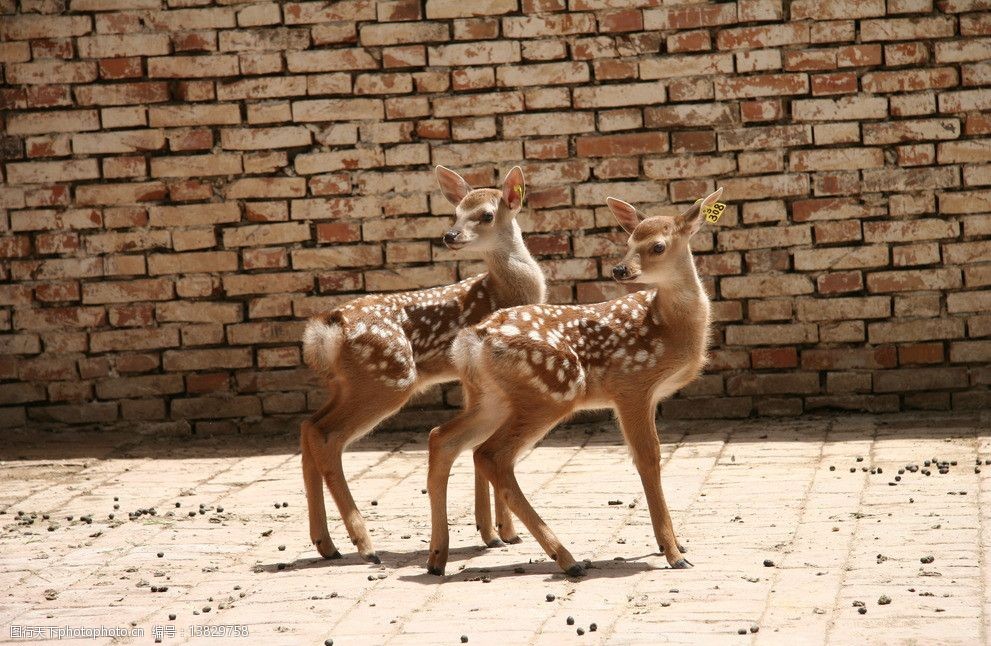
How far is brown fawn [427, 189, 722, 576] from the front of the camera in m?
5.35

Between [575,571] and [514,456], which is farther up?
[514,456]

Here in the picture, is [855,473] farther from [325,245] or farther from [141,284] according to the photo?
[141,284]

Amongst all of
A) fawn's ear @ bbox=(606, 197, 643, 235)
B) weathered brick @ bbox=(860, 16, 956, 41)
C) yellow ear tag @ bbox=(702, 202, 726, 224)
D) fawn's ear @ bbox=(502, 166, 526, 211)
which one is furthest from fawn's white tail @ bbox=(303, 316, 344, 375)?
weathered brick @ bbox=(860, 16, 956, 41)

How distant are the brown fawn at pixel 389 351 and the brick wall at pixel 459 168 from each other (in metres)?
2.40

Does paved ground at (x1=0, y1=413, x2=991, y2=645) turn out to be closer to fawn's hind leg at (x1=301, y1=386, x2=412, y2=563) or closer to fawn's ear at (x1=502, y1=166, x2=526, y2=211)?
fawn's hind leg at (x1=301, y1=386, x2=412, y2=563)

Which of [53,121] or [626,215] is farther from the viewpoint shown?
[53,121]

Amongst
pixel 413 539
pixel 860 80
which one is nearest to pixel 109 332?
pixel 413 539

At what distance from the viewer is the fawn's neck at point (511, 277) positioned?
6297mm

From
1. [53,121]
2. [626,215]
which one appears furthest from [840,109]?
[53,121]

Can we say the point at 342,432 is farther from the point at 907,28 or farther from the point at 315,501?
the point at 907,28

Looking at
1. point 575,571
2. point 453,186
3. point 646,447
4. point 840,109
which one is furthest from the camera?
point 840,109

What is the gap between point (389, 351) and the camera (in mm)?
5898

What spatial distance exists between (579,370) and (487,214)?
118 cm

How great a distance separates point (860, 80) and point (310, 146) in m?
3.58
